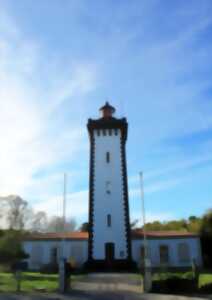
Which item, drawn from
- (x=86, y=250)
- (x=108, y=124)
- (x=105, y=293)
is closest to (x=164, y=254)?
(x=86, y=250)

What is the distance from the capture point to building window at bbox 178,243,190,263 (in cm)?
2761

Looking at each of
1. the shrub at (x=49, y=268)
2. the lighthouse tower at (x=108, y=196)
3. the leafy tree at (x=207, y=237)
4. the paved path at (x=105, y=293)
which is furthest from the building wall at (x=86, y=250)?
the paved path at (x=105, y=293)

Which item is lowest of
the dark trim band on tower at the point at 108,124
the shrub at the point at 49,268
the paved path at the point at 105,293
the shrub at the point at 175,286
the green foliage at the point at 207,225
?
the shrub at the point at 49,268

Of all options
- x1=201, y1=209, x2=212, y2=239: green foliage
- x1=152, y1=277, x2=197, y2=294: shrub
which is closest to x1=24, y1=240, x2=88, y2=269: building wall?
x1=201, y1=209, x2=212, y2=239: green foliage

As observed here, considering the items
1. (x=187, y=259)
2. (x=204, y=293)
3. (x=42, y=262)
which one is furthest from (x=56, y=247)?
(x=204, y=293)

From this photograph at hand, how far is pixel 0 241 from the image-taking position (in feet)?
83.6

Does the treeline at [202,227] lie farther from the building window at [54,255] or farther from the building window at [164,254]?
the building window at [54,255]

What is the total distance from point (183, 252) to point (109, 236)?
7.84 m

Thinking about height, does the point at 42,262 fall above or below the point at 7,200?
below

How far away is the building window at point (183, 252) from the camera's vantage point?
90.6ft

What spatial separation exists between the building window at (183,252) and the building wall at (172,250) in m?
0.13

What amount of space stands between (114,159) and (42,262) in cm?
1201

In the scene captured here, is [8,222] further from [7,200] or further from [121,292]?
[121,292]

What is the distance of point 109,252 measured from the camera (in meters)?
25.2
